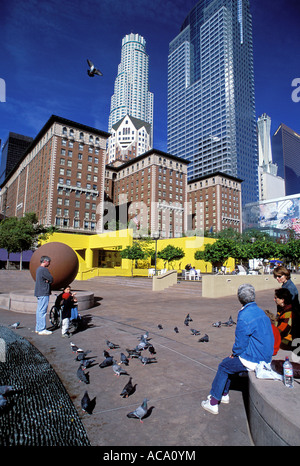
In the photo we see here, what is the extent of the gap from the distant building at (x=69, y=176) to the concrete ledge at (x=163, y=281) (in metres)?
49.4

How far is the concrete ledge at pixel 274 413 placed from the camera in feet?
6.58

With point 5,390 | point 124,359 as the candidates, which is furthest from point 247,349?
point 5,390

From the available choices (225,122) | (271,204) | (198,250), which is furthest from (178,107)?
(198,250)

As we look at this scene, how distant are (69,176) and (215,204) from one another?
184 feet

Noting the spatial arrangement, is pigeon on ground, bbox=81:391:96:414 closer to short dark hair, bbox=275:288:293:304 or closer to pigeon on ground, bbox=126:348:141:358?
pigeon on ground, bbox=126:348:141:358

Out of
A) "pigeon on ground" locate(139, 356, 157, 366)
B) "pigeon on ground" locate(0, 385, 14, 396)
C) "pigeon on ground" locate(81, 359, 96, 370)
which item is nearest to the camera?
"pigeon on ground" locate(0, 385, 14, 396)

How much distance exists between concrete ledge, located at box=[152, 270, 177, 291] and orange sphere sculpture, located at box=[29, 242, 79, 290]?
9.96 metres

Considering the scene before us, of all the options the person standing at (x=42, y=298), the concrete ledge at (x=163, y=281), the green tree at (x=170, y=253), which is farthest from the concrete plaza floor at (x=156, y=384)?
the green tree at (x=170, y=253)

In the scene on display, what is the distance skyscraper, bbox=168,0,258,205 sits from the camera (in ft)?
485

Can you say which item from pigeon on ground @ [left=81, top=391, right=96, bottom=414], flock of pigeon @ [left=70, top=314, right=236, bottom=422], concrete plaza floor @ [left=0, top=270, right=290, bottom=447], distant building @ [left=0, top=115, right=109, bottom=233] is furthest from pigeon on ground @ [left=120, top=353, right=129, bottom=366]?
distant building @ [left=0, top=115, right=109, bottom=233]

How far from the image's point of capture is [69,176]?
219 feet

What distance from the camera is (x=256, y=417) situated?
8.37 feet

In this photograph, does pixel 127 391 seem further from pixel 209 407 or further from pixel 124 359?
pixel 124 359

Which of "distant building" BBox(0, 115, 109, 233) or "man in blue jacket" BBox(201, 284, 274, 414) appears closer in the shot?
"man in blue jacket" BBox(201, 284, 274, 414)
